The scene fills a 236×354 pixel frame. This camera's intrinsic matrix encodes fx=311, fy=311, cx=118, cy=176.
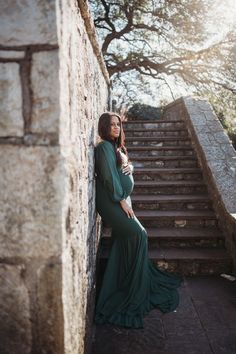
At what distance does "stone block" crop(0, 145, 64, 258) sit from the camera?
1.37m

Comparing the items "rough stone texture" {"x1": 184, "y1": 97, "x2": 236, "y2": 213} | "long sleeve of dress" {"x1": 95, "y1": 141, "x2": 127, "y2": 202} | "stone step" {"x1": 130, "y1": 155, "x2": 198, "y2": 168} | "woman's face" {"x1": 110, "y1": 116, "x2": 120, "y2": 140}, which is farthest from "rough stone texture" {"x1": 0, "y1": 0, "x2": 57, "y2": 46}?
"stone step" {"x1": 130, "y1": 155, "x2": 198, "y2": 168}

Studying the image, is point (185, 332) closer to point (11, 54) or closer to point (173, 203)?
point (173, 203)

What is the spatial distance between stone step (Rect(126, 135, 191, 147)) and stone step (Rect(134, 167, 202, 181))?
3.82ft

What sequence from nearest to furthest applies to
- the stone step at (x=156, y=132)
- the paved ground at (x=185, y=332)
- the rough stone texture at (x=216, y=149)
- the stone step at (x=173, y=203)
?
the paved ground at (x=185, y=332) < the rough stone texture at (x=216, y=149) < the stone step at (x=173, y=203) < the stone step at (x=156, y=132)

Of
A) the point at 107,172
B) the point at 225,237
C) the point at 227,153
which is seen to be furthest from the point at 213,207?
the point at 107,172

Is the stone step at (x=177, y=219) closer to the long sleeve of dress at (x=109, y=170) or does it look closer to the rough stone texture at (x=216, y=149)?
the rough stone texture at (x=216, y=149)

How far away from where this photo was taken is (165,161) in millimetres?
6035

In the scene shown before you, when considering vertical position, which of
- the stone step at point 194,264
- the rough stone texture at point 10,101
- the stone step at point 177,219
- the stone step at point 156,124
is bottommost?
the stone step at point 194,264

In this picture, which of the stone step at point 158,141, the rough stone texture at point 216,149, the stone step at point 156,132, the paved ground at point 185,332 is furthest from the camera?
the stone step at point 156,132

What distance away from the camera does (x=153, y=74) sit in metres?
12.3

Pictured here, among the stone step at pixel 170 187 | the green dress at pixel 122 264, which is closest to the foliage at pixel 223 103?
the stone step at pixel 170 187

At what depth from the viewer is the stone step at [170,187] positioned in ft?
17.1

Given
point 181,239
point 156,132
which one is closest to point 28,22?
point 181,239

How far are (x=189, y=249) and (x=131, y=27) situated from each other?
9.84 m
